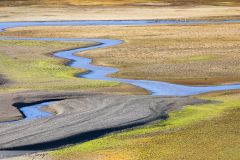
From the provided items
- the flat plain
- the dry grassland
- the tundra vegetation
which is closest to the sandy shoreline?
the flat plain

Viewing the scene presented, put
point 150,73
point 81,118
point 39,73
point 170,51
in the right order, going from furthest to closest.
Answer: point 170,51, point 150,73, point 39,73, point 81,118

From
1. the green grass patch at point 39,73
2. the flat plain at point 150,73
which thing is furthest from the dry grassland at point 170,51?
the green grass patch at point 39,73

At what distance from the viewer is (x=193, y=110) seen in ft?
77.9

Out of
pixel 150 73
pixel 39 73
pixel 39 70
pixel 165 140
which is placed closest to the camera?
pixel 165 140

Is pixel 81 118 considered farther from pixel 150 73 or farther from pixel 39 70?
pixel 39 70

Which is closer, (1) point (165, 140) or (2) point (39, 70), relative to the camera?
(1) point (165, 140)

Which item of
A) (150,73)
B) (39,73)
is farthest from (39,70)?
(150,73)

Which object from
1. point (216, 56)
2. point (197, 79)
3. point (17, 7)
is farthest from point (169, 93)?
point (17, 7)

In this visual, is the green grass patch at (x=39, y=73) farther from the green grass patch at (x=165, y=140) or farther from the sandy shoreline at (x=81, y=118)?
the green grass patch at (x=165, y=140)

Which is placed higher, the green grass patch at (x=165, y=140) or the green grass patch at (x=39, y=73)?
the green grass patch at (x=165, y=140)

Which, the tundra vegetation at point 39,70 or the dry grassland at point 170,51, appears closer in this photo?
the tundra vegetation at point 39,70

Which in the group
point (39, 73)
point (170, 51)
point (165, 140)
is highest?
point (165, 140)

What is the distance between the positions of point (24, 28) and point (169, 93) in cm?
3720

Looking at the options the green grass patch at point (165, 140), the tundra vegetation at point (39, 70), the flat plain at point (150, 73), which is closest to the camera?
the green grass patch at point (165, 140)
